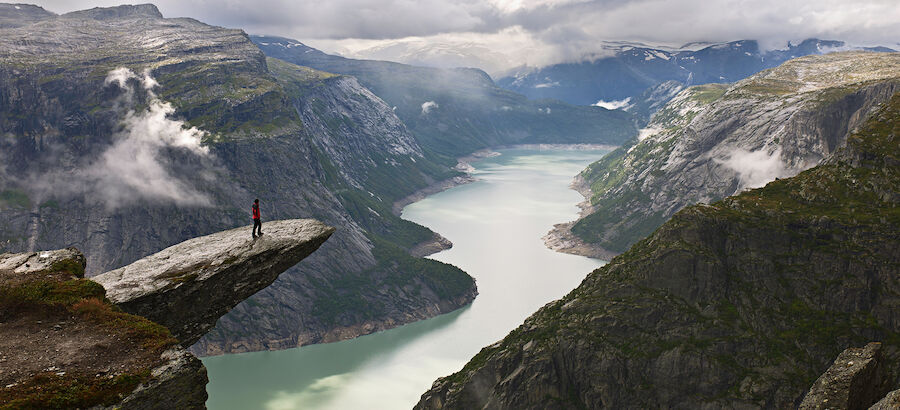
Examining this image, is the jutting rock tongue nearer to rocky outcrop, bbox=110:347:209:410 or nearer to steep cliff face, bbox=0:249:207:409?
steep cliff face, bbox=0:249:207:409

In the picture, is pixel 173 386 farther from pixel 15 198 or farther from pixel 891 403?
pixel 15 198

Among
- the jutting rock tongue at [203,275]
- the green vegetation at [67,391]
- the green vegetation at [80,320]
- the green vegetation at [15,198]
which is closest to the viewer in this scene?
the green vegetation at [67,391]

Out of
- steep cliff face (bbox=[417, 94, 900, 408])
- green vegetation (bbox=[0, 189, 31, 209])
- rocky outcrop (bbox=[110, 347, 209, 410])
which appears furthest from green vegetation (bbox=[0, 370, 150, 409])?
green vegetation (bbox=[0, 189, 31, 209])

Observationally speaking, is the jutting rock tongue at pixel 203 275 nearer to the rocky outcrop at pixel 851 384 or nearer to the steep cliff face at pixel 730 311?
the rocky outcrop at pixel 851 384

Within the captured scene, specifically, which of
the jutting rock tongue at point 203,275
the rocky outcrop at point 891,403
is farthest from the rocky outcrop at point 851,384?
the jutting rock tongue at point 203,275

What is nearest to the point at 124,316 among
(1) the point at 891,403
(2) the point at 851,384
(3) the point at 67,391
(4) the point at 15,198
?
(3) the point at 67,391

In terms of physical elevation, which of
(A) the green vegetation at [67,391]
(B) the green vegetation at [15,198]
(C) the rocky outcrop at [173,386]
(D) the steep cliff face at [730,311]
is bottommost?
(D) the steep cliff face at [730,311]
